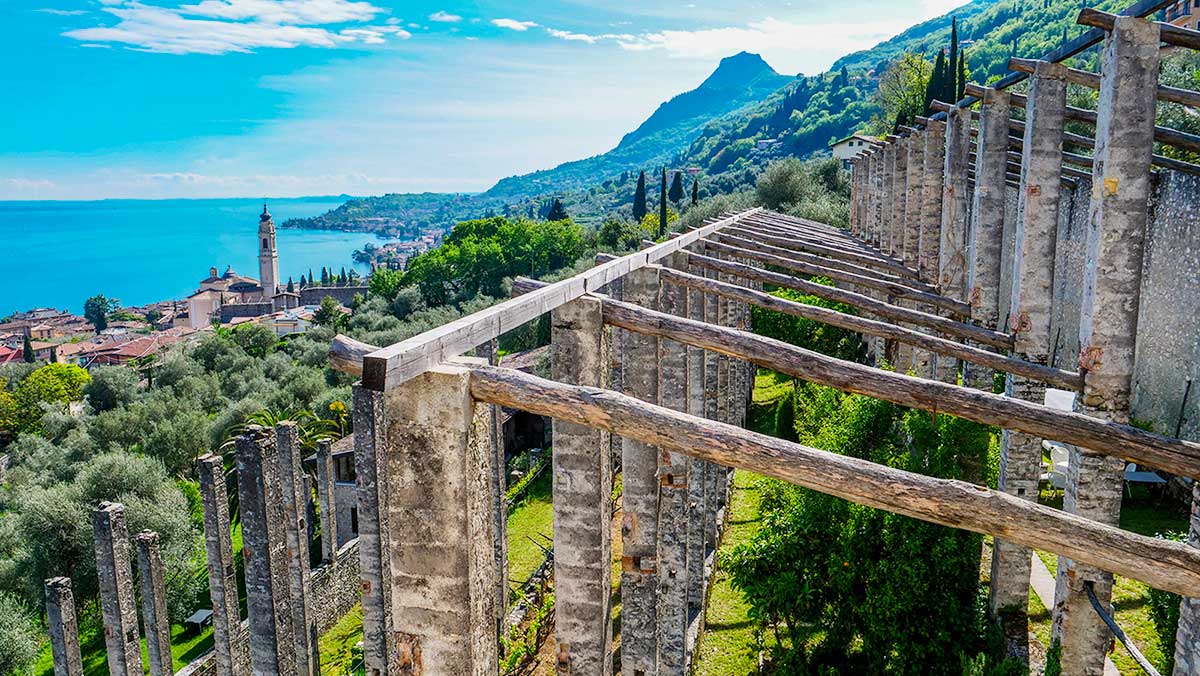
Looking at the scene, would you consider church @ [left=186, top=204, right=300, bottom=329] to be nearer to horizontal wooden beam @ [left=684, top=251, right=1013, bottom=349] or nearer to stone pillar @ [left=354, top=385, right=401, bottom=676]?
stone pillar @ [left=354, top=385, right=401, bottom=676]

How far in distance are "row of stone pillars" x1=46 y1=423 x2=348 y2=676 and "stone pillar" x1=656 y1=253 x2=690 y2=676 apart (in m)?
7.13

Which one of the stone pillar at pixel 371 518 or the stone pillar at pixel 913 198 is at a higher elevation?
the stone pillar at pixel 913 198

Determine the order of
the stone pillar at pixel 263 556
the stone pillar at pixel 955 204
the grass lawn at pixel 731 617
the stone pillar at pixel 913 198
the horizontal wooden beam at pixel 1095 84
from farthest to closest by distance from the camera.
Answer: the stone pillar at pixel 913 198, the stone pillar at pixel 263 556, the stone pillar at pixel 955 204, the grass lawn at pixel 731 617, the horizontal wooden beam at pixel 1095 84

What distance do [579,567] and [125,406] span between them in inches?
1591

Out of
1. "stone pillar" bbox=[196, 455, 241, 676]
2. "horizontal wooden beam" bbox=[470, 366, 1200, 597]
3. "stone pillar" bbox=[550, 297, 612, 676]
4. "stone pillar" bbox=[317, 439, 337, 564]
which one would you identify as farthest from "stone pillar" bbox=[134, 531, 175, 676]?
"horizontal wooden beam" bbox=[470, 366, 1200, 597]

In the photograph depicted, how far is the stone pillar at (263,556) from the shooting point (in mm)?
13273

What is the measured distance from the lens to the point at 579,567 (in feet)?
19.9

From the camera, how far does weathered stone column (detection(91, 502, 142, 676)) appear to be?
13500 mm

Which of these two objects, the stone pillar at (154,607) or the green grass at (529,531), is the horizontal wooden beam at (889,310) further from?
the stone pillar at (154,607)

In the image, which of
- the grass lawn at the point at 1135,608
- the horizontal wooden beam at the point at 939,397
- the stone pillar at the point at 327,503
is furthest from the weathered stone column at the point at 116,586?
the grass lawn at the point at 1135,608

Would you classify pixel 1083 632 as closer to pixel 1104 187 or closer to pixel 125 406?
pixel 1104 187

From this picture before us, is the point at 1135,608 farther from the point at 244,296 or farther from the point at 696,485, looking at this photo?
the point at 244,296

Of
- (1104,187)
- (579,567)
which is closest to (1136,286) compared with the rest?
(1104,187)

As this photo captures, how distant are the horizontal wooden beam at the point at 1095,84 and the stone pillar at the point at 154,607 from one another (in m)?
15.4
